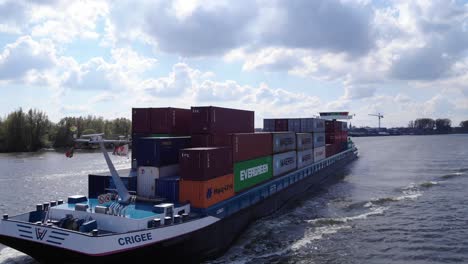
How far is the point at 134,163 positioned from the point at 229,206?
628 cm

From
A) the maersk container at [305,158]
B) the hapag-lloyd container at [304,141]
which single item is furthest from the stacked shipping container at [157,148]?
the maersk container at [305,158]

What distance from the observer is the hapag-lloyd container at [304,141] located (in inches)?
1287

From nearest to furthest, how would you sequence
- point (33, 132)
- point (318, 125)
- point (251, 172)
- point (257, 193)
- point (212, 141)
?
point (212, 141) → point (257, 193) → point (251, 172) → point (318, 125) → point (33, 132)

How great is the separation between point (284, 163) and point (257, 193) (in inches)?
284

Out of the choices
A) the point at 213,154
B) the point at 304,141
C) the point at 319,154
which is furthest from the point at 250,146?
the point at 319,154

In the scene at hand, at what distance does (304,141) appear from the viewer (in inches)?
1362

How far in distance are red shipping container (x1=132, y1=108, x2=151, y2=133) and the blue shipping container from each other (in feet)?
15.0

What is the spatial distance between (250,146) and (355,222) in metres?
8.27

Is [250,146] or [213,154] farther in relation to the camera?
[250,146]

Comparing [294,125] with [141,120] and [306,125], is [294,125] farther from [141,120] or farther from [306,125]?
[141,120]

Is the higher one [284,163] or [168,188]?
[284,163]

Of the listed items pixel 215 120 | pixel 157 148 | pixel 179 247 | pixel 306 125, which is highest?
pixel 306 125

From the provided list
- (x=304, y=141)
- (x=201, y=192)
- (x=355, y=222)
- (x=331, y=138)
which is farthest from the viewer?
(x=331, y=138)

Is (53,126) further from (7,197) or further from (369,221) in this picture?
(369,221)
